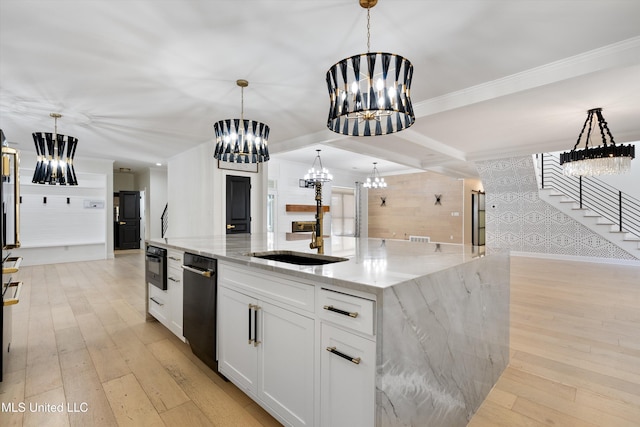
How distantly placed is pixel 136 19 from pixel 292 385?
9.07 ft

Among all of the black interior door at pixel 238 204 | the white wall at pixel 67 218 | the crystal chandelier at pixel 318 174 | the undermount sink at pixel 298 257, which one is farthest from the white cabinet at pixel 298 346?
the white wall at pixel 67 218

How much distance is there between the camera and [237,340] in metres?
1.86

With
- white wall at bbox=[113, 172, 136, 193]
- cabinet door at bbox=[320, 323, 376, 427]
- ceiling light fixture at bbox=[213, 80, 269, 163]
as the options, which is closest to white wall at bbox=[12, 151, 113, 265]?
white wall at bbox=[113, 172, 136, 193]

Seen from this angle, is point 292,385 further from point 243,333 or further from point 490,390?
point 490,390

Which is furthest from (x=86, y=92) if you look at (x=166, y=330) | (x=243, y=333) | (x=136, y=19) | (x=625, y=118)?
(x=625, y=118)

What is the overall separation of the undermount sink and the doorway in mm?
9621

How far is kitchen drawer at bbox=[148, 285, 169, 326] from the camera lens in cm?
281

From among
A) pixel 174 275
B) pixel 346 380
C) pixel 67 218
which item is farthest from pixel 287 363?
pixel 67 218

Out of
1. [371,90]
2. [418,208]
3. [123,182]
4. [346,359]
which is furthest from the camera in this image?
[418,208]

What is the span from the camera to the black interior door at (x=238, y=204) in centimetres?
616

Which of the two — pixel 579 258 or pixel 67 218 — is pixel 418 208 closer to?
pixel 579 258

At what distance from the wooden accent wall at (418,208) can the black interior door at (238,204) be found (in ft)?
21.7

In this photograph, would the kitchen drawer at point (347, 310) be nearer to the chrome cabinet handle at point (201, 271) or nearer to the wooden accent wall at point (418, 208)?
the chrome cabinet handle at point (201, 271)

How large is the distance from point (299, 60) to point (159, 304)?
8.94ft
